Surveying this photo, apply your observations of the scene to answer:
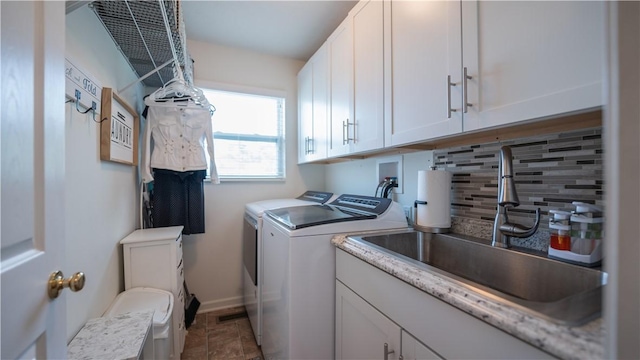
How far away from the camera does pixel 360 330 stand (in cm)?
109

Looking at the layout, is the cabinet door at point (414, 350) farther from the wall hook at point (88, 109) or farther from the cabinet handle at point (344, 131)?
the wall hook at point (88, 109)

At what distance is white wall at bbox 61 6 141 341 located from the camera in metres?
1.10

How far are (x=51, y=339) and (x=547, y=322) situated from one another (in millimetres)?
1113

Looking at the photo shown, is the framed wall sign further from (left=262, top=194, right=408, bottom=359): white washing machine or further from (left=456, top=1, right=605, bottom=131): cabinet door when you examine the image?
(left=456, top=1, right=605, bottom=131): cabinet door

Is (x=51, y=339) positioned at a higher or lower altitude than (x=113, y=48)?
lower

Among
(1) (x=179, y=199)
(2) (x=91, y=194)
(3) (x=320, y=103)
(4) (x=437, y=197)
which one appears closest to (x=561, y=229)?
(4) (x=437, y=197)

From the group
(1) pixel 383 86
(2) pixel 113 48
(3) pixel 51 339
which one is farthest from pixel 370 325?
(2) pixel 113 48

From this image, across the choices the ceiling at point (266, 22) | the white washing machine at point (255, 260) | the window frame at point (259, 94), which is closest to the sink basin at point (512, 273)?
the white washing machine at point (255, 260)

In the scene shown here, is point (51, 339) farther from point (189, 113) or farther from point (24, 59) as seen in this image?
point (189, 113)

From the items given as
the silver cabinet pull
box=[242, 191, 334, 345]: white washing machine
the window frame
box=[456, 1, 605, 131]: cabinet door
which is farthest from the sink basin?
the window frame

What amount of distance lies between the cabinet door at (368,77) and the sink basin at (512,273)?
1.90 feet

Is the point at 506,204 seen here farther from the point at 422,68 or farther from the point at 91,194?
the point at 91,194

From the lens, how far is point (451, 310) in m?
0.70

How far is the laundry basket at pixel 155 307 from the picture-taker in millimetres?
1332
